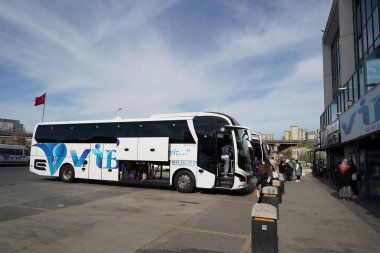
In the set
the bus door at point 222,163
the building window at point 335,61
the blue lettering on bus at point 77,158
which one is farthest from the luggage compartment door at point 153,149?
the building window at point 335,61

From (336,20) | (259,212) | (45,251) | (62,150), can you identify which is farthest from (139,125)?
(336,20)

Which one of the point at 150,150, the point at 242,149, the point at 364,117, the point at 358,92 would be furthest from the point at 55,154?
the point at 358,92

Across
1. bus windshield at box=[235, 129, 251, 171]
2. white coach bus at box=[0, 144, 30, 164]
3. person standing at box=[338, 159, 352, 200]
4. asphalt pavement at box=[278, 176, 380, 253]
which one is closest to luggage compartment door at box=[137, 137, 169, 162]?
bus windshield at box=[235, 129, 251, 171]

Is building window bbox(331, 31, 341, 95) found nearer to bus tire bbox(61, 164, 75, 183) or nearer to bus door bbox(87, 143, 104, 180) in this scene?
bus door bbox(87, 143, 104, 180)

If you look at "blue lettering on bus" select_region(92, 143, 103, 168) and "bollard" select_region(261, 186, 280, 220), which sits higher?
"blue lettering on bus" select_region(92, 143, 103, 168)

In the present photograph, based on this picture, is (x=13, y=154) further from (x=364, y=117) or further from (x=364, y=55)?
(x=364, y=117)

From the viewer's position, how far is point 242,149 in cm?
1416

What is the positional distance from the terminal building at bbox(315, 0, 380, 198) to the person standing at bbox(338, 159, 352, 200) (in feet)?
3.95

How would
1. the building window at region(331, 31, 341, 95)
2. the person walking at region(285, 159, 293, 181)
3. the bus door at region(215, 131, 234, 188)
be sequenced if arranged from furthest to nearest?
the building window at region(331, 31, 341, 95)
the person walking at region(285, 159, 293, 181)
the bus door at region(215, 131, 234, 188)

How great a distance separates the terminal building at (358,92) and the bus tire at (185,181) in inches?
278

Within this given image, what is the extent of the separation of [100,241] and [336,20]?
28856 millimetres

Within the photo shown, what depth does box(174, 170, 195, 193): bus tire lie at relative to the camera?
1442cm

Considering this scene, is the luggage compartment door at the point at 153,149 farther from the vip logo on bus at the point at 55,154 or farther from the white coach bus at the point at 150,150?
the vip logo on bus at the point at 55,154

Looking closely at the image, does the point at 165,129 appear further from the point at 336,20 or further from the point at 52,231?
the point at 336,20
